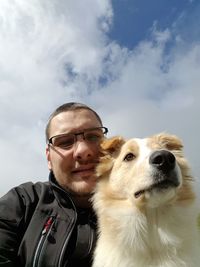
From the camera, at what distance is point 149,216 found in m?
4.90

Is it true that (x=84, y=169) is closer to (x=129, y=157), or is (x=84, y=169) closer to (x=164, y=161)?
(x=129, y=157)

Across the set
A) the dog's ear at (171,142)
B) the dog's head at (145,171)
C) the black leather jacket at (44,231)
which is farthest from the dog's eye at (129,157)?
the black leather jacket at (44,231)

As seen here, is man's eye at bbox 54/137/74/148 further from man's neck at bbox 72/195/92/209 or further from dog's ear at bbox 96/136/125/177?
man's neck at bbox 72/195/92/209

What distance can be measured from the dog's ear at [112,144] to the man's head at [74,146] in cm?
21

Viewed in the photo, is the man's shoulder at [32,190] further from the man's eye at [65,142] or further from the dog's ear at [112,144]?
the dog's ear at [112,144]

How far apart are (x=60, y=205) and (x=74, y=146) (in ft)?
2.93

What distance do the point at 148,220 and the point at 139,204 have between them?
21 cm

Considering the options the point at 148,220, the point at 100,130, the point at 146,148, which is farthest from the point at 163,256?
the point at 100,130

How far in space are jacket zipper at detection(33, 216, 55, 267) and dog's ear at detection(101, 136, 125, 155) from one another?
114 centimetres

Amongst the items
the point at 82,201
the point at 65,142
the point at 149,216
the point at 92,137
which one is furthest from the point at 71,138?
the point at 149,216

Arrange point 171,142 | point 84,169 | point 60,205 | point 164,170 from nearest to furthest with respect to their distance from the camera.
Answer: point 164,170, point 60,205, point 171,142, point 84,169

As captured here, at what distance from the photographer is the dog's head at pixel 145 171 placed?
473cm

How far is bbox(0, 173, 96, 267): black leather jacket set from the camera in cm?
483

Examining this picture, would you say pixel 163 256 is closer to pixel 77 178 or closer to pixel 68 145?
pixel 77 178
